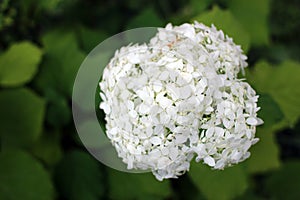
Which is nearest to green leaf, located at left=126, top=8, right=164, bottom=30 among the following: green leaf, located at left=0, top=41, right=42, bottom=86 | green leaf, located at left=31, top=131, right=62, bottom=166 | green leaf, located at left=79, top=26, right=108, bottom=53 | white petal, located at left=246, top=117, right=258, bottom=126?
green leaf, located at left=79, top=26, right=108, bottom=53

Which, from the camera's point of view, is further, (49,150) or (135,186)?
(49,150)

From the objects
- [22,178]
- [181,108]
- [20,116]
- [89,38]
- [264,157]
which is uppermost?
[181,108]

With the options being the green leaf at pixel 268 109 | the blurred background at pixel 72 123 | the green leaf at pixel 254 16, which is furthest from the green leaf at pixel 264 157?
the green leaf at pixel 254 16

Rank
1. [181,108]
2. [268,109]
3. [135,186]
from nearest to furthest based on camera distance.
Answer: [181,108] → [268,109] → [135,186]

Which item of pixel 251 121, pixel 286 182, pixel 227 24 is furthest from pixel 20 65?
pixel 286 182

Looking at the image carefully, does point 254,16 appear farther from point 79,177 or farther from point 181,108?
point 181,108

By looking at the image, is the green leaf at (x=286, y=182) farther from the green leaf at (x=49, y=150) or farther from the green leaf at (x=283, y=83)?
the green leaf at (x=49, y=150)

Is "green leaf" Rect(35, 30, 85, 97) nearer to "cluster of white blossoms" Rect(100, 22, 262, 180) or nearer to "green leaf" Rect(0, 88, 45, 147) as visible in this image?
"green leaf" Rect(0, 88, 45, 147)

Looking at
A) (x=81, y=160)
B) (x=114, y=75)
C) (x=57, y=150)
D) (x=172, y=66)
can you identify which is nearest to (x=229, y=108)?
→ (x=172, y=66)

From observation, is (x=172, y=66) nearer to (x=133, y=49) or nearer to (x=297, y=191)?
(x=133, y=49)
